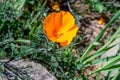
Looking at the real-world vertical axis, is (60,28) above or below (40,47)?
above

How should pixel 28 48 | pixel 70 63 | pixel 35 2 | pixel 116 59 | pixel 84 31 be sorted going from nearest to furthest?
pixel 116 59 → pixel 28 48 → pixel 70 63 → pixel 35 2 → pixel 84 31

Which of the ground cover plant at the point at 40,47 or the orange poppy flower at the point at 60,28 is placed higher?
the orange poppy flower at the point at 60,28

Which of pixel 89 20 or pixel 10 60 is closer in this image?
pixel 10 60

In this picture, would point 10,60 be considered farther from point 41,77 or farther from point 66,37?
point 66,37

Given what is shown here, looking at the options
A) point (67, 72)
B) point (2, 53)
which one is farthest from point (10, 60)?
point (67, 72)

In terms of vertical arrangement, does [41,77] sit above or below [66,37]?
below

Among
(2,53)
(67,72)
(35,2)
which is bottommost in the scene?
(67,72)

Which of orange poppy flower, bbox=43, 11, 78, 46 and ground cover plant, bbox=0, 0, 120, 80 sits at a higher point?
orange poppy flower, bbox=43, 11, 78, 46

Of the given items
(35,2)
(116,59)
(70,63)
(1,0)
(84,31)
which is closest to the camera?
(116,59)
